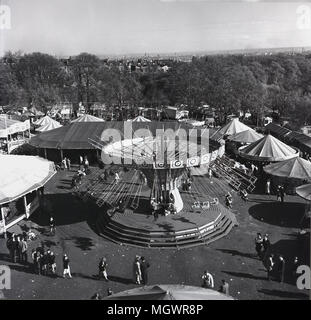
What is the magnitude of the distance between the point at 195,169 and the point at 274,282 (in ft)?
48.6

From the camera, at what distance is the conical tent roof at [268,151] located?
2981cm

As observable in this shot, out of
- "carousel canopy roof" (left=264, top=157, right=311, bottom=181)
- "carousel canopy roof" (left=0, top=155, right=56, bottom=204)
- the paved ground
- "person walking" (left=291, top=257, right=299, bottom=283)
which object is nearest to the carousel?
the paved ground

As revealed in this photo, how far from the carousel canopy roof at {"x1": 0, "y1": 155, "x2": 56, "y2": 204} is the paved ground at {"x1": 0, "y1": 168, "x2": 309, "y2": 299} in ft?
7.01

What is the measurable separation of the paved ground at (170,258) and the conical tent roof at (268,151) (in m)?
5.96

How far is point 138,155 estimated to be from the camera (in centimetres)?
2336

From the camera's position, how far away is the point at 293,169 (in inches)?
1016

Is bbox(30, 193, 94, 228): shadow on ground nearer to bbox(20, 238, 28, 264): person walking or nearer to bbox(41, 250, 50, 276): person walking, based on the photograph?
bbox(20, 238, 28, 264): person walking

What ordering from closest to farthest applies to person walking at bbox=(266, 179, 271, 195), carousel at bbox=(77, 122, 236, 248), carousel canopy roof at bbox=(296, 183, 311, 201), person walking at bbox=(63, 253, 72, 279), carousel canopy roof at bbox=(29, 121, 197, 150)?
person walking at bbox=(63, 253, 72, 279) → carousel at bbox=(77, 122, 236, 248) → carousel canopy roof at bbox=(296, 183, 311, 201) → person walking at bbox=(266, 179, 271, 195) → carousel canopy roof at bbox=(29, 121, 197, 150)

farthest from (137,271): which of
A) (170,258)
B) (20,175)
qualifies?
(20,175)

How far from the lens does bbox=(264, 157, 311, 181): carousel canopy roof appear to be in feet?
83.0

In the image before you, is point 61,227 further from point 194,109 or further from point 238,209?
point 194,109

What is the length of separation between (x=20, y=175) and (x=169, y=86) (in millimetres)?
55781

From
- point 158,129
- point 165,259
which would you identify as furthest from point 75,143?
point 165,259

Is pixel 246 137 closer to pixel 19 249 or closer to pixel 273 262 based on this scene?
pixel 273 262
